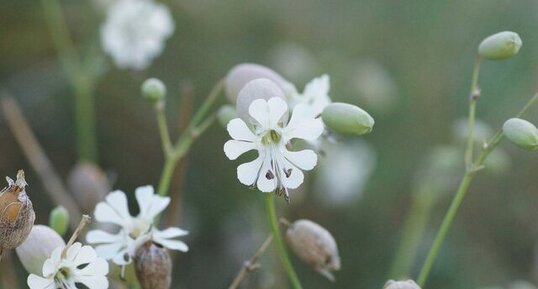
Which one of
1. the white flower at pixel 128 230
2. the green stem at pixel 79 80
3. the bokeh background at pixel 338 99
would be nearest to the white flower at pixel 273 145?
the white flower at pixel 128 230

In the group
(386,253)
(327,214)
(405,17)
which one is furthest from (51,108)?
(405,17)

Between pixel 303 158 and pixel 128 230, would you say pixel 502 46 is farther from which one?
pixel 128 230

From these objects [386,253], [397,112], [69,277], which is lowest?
[69,277]

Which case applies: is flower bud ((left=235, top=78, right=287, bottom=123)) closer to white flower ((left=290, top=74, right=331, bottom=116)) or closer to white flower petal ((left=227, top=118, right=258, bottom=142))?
white flower petal ((left=227, top=118, right=258, bottom=142))

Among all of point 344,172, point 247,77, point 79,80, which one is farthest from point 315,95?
point 344,172

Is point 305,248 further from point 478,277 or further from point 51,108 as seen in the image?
point 51,108

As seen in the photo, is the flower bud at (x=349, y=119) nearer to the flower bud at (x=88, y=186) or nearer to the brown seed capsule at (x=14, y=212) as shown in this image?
the brown seed capsule at (x=14, y=212)
